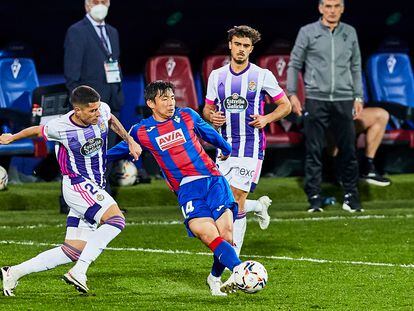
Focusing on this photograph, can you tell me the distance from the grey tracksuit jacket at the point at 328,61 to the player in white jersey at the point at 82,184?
4.53 m

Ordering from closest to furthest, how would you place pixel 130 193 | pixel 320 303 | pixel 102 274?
pixel 320 303 → pixel 102 274 → pixel 130 193

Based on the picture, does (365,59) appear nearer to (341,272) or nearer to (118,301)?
(341,272)

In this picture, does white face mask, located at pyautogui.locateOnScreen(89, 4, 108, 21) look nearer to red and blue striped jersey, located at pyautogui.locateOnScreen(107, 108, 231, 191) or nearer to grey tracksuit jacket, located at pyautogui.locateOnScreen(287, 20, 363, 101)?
grey tracksuit jacket, located at pyautogui.locateOnScreen(287, 20, 363, 101)

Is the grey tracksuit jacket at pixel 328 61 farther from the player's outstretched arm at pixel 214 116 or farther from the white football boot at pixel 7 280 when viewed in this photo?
the white football boot at pixel 7 280

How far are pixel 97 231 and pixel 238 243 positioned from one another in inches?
57.6

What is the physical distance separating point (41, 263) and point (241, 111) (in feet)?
6.82

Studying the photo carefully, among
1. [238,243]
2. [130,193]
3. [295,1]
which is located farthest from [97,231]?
[295,1]

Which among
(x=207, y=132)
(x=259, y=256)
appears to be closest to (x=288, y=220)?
(x=259, y=256)

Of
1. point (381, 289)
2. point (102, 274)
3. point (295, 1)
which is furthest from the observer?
point (295, 1)

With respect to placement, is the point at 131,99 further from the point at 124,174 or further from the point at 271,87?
the point at 271,87

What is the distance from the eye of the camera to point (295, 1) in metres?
17.6

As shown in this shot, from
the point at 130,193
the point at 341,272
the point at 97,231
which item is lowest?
the point at 130,193

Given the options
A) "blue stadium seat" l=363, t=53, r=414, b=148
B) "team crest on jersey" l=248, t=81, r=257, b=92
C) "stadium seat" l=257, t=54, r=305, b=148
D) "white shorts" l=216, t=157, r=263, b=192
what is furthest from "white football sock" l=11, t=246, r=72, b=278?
"blue stadium seat" l=363, t=53, r=414, b=148

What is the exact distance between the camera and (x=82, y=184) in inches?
376
